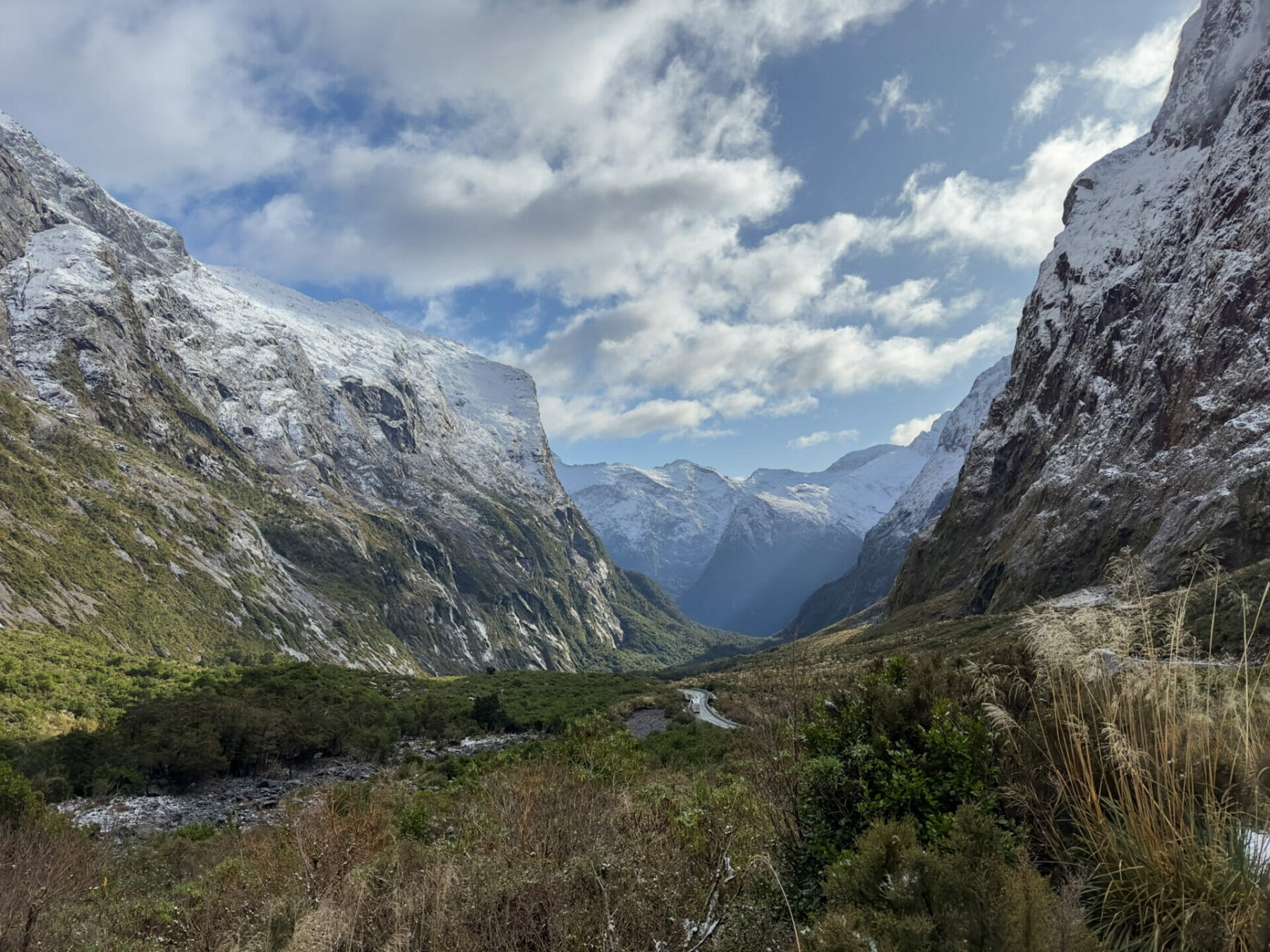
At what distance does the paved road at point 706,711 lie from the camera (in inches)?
1506

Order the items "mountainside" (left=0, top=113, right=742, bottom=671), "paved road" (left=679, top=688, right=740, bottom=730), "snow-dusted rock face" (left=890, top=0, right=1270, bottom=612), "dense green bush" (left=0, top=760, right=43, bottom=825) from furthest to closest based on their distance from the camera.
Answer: "mountainside" (left=0, top=113, right=742, bottom=671)
"snow-dusted rock face" (left=890, top=0, right=1270, bottom=612)
"paved road" (left=679, top=688, right=740, bottom=730)
"dense green bush" (left=0, top=760, right=43, bottom=825)

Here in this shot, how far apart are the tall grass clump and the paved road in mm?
27731

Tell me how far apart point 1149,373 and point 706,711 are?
2585 inches

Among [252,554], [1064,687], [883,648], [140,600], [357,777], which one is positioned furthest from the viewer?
[252,554]

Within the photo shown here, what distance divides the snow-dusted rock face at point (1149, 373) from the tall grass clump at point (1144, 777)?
61.3 meters

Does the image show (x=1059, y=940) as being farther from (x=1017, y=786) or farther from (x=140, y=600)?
(x=140, y=600)

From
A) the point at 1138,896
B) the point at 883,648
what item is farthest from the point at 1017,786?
the point at 883,648

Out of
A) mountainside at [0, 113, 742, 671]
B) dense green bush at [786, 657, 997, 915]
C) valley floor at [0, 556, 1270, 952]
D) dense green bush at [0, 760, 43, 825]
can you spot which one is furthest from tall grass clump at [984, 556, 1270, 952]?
mountainside at [0, 113, 742, 671]

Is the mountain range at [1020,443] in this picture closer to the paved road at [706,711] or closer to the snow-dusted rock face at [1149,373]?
the snow-dusted rock face at [1149,373]

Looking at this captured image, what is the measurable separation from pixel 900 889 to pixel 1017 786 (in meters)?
2.02

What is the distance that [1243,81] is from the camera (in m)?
76.4

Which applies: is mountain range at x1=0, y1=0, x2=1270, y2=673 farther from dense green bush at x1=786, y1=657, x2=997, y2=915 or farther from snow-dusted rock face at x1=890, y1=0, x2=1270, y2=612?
dense green bush at x1=786, y1=657, x2=997, y2=915

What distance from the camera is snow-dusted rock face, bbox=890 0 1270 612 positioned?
5806cm

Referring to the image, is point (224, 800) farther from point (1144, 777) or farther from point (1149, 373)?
point (1149, 373)
